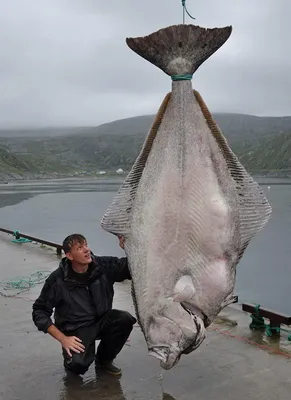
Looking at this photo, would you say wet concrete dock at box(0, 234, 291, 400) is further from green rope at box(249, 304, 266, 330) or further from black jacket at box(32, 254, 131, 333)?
black jacket at box(32, 254, 131, 333)

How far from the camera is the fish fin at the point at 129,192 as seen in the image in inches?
156

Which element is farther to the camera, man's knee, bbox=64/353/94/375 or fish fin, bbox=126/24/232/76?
man's knee, bbox=64/353/94/375

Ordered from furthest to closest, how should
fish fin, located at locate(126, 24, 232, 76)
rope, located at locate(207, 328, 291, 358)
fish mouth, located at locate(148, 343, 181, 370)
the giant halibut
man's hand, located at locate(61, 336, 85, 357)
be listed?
rope, located at locate(207, 328, 291, 358)
man's hand, located at locate(61, 336, 85, 357)
fish fin, located at locate(126, 24, 232, 76)
the giant halibut
fish mouth, located at locate(148, 343, 181, 370)

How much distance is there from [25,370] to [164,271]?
211 cm

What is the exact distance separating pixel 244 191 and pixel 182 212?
1.95 feet

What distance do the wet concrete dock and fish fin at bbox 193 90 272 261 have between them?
145 cm

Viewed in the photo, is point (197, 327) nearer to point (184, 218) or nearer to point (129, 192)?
point (184, 218)

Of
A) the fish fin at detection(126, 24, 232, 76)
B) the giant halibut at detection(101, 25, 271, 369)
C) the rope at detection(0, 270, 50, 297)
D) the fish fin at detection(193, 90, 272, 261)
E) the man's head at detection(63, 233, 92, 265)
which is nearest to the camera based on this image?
the giant halibut at detection(101, 25, 271, 369)

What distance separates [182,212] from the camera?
12.2 feet

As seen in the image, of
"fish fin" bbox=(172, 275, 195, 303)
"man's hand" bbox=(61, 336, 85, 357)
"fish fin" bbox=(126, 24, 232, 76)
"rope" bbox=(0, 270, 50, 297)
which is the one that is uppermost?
"fish fin" bbox=(126, 24, 232, 76)

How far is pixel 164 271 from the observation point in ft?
11.9

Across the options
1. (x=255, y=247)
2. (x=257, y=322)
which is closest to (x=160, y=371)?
(x=257, y=322)

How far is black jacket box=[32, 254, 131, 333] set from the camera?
429 centimetres

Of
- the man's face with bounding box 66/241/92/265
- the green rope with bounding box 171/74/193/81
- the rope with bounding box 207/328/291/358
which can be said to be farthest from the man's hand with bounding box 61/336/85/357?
the green rope with bounding box 171/74/193/81
